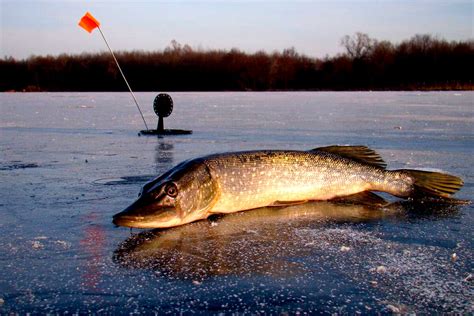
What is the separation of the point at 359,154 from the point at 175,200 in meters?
1.78

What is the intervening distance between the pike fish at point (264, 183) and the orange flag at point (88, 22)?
24.8 ft

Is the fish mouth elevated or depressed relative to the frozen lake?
elevated

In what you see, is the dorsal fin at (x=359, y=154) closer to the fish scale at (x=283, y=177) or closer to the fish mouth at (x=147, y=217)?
the fish scale at (x=283, y=177)

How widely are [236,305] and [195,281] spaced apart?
358 millimetres

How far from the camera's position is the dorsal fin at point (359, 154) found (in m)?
4.54

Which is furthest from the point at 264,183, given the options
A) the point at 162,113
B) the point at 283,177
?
the point at 162,113

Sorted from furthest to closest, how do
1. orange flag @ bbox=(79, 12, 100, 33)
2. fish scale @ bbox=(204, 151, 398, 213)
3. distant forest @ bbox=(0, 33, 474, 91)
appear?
1. distant forest @ bbox=(0, 33, 474, 91)
2. orange flag @ bbox=(79, 12, 100, 33)
3. fish scale @ bbox=(204, 151, 398, 213)

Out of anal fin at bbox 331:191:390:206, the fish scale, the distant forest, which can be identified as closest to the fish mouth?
the fish scale

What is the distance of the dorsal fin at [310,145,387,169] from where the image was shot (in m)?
4.54

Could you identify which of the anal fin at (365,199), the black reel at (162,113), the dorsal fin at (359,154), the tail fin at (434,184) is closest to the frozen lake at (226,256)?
the anal fin at (365,199)

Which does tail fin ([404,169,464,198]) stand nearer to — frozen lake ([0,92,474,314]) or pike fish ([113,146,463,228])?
pike fish ([113,146,463,228])

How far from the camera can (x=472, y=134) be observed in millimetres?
10180

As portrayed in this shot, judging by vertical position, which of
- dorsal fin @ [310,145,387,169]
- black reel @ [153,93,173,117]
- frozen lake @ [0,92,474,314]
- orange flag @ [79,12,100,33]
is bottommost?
frozen lake @ [0,92,474,314]

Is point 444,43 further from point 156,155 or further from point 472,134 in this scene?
point 156,155
